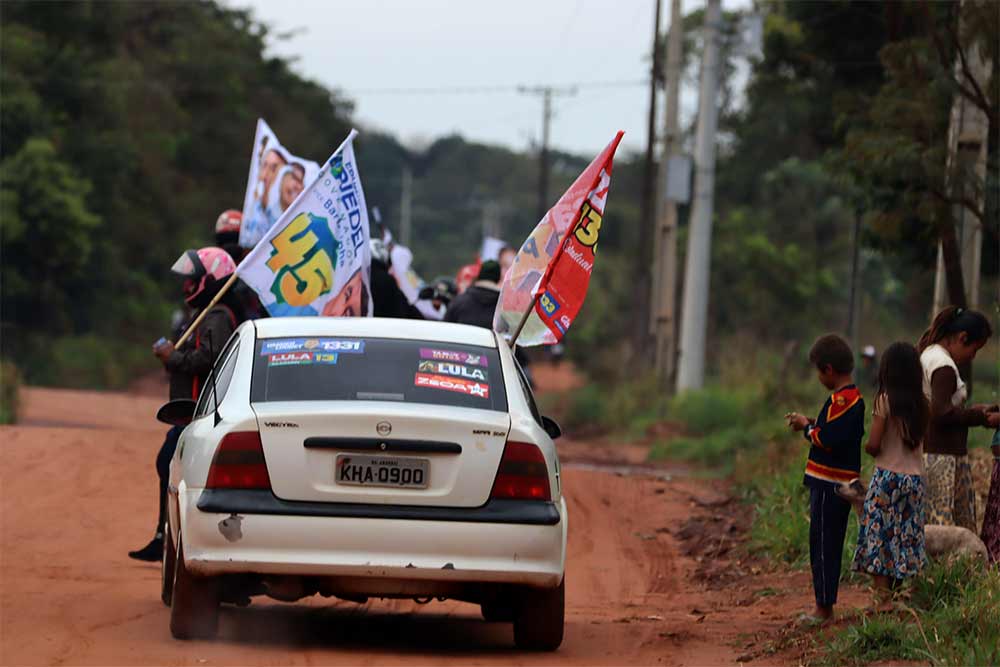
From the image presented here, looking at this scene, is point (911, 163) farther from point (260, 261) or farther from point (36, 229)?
point (36, 229)

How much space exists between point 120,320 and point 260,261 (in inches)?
1414

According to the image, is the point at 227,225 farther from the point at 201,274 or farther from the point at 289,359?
the point at 289,359

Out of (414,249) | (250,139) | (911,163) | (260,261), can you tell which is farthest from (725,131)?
(414,249)

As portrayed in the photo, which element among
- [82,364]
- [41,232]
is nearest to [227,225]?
[41,232]

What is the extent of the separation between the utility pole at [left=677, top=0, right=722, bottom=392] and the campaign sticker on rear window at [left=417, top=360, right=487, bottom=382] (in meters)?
19.5

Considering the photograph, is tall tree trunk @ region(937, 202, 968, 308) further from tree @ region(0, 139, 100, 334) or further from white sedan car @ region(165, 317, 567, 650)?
tree @ region(0, 139, 100, 334)

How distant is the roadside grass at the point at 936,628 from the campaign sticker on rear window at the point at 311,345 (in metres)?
2.49

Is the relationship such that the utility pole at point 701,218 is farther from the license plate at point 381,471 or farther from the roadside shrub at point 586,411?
the license plate at point 381,471

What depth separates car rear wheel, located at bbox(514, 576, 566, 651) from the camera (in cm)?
797

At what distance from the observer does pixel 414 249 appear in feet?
350

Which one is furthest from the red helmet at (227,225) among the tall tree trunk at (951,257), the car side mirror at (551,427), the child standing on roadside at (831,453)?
the tall tree trunk at (951,257)

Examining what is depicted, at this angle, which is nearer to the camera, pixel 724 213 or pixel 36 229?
pixel 36 229

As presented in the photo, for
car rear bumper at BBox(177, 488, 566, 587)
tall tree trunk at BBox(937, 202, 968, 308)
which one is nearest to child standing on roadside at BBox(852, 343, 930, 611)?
car rear bumper at BBox(177, 488, 566, 587)

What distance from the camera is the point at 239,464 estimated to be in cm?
752
